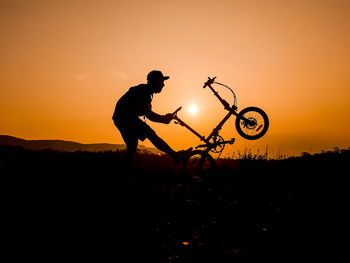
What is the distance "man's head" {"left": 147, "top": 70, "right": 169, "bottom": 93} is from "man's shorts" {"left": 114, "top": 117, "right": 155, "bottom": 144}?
3.26 feet

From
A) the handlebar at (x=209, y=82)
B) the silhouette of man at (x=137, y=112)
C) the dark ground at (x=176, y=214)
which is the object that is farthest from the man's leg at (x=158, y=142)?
the handlebar at (x=209, y=82)

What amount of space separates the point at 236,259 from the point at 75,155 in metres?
11.0

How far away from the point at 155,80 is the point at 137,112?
3.36 feet

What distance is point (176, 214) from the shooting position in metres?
5.70

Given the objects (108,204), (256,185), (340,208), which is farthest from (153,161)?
(340,208)

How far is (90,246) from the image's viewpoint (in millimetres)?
3982

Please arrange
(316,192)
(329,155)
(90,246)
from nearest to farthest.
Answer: (90,246), (316,192), (329,155)

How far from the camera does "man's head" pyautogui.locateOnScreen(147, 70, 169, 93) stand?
355 inches

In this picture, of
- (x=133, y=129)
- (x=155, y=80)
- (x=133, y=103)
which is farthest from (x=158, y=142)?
(x=155, y=80)

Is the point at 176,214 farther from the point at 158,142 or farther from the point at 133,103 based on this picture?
the point at 133,103

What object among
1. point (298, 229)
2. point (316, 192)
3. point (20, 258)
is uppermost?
point (316, 192)

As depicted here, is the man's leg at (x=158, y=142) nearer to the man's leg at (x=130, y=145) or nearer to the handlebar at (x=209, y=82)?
the man's leg at (x=130, y=145)

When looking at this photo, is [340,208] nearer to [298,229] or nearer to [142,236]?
[298,229]

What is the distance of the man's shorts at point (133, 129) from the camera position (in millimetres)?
8773
